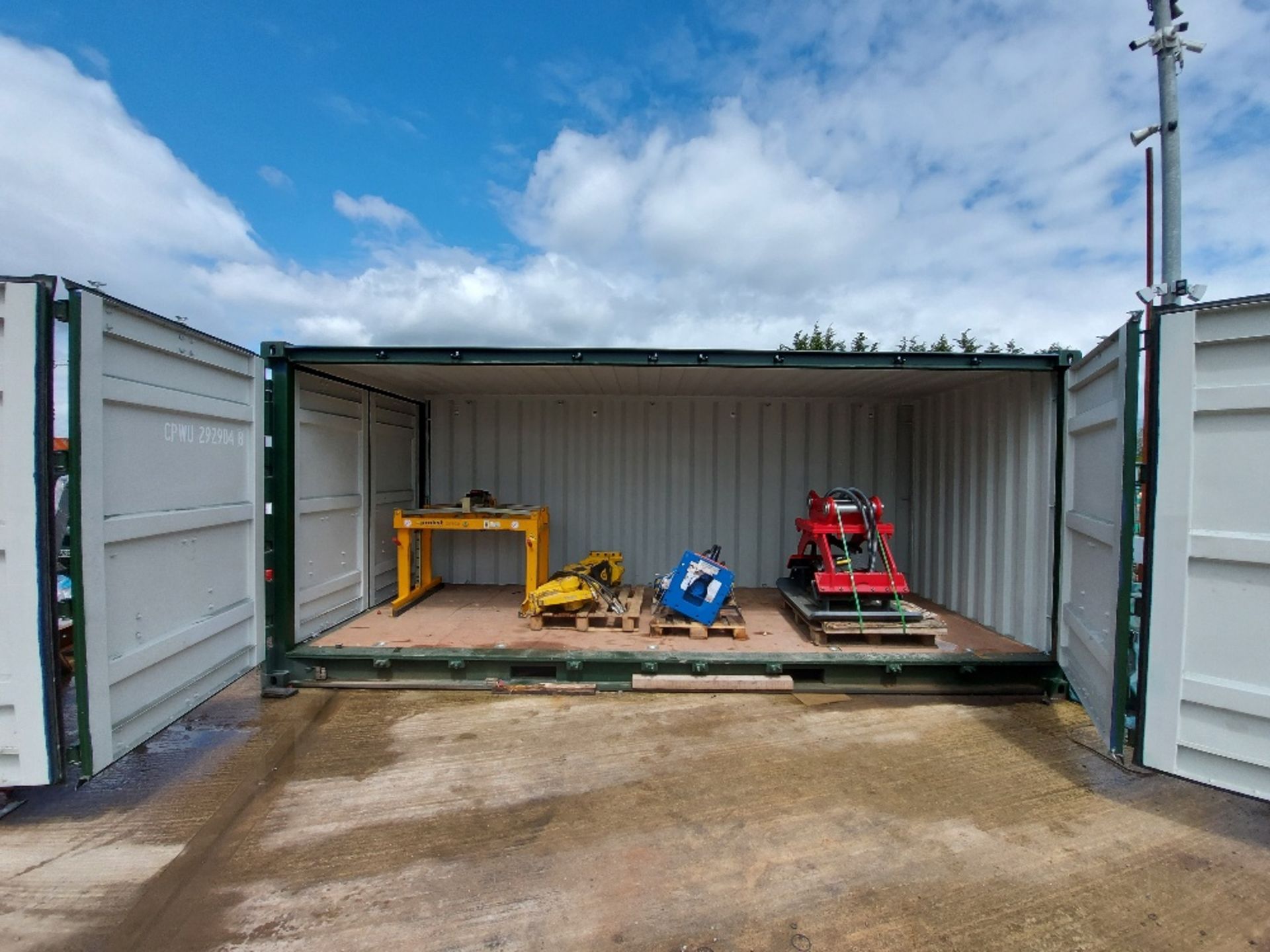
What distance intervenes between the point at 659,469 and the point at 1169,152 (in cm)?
595

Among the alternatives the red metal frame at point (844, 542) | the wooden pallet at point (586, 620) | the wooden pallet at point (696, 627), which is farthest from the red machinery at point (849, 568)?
the wooden pallet at point (586, 620)

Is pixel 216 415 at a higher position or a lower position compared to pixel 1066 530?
higher

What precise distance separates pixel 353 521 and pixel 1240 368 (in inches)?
247

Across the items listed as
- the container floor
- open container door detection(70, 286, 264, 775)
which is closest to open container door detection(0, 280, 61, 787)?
open container door detection(70, 286, 264, 775)

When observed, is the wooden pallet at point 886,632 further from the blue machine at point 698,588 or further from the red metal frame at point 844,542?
the blue machine at point 698,588

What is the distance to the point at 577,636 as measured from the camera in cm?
502

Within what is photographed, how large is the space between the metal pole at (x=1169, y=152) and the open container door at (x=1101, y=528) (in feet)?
8.45

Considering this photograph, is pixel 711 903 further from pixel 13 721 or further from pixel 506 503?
pixel 506 503

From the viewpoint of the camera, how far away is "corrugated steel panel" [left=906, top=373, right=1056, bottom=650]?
454cm

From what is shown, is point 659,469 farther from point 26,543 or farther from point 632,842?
point 26,543

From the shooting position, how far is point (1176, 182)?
17.9 ft

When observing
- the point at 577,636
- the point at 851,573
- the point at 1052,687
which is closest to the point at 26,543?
the point at 577,636

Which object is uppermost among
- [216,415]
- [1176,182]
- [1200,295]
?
[1176,182]

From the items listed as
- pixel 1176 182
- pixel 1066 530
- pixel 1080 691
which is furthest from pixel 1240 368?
pixel 1176 182
